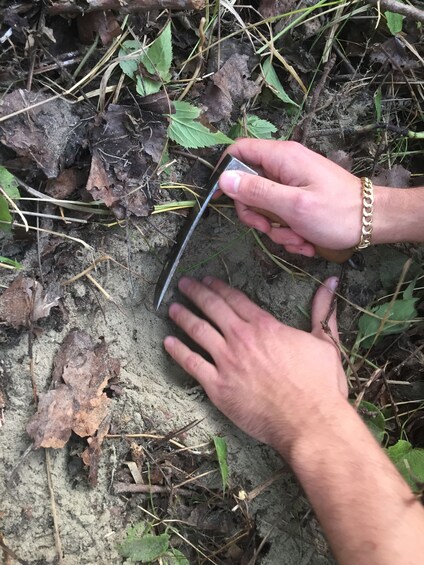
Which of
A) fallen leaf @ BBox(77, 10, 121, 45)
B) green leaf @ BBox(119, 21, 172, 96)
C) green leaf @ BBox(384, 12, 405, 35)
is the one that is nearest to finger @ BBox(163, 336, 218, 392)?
green leaf @ BBox(119, 21, 172, 96)

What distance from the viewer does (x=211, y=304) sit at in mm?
1738

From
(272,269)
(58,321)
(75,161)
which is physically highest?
(75,161)

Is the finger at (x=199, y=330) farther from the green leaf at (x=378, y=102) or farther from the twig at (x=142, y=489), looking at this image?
the green leaf at (x=378, y=102)

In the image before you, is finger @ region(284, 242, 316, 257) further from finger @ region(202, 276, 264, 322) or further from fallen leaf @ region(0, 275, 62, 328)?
fallen leaf @ region(0, 275, 62, 328)

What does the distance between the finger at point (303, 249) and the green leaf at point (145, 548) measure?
890 millimetres

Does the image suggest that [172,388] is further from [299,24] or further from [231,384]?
[299,24]

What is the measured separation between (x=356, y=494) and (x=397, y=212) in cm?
79

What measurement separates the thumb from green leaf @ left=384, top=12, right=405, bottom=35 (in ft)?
2.25

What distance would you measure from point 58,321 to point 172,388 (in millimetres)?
394

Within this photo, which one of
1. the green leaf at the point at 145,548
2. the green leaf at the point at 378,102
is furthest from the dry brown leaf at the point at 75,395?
the green leaf at the point at 378,102

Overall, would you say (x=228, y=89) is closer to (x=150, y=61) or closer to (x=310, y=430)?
(x=150, y=61)

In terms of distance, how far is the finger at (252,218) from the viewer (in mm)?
1670

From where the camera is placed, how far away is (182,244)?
167 cm

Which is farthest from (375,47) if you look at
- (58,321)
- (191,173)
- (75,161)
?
(58,321)
